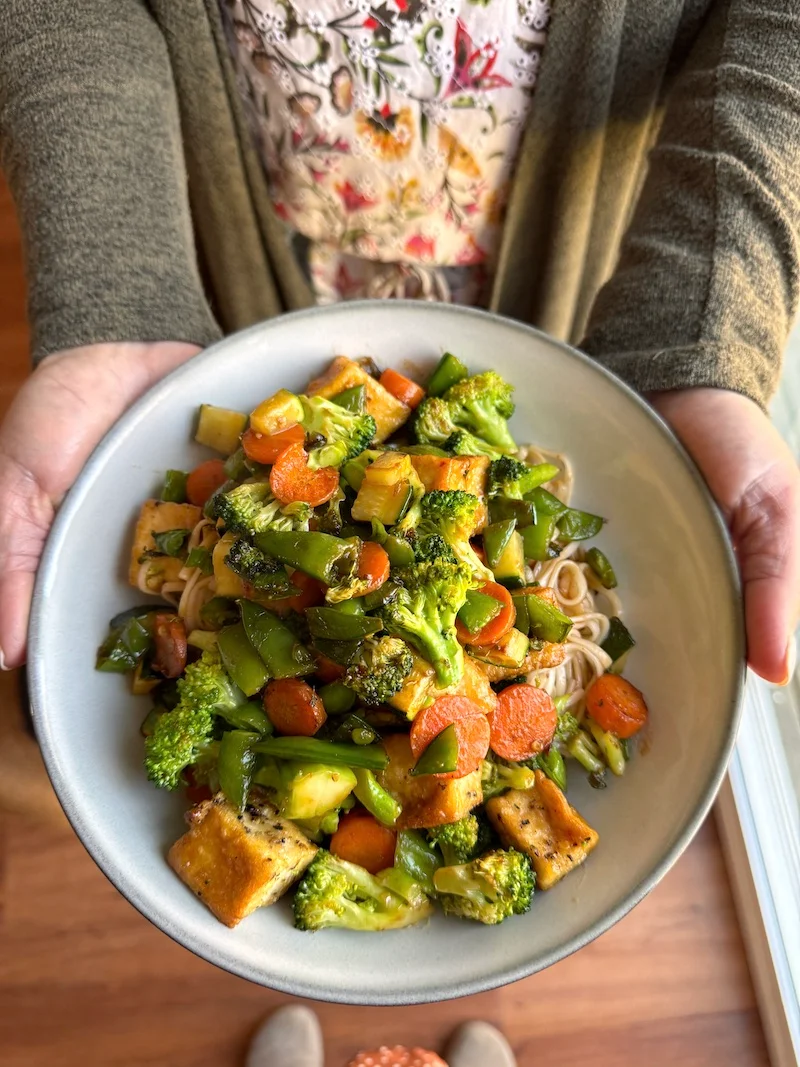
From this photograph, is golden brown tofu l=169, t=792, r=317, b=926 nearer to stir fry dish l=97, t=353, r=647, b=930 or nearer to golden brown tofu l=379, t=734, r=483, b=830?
stir fry dish l=97, t=353, r=647, b=930

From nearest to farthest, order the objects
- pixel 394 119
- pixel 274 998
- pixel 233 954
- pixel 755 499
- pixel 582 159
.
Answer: pixel 233 954 → pixel 755 499 → pixel 394 119 → pixel 582 159 → pixel 274 998

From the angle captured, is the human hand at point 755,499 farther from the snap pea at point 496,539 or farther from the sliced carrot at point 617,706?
the snap pea at point 496,539

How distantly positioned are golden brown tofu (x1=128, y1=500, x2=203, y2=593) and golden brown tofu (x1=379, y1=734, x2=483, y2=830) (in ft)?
2.07

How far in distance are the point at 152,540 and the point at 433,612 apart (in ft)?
2.23

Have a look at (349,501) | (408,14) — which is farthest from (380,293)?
(349,501)

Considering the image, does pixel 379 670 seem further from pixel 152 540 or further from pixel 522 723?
pixel 152 540

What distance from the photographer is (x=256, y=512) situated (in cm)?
160

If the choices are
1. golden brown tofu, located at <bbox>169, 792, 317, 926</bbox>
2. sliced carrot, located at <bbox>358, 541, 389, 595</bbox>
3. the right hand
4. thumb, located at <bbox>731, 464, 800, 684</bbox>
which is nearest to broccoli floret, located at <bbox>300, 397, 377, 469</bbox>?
sliced carrot, located at <bbox>358, 541, 389, 595</bbox>

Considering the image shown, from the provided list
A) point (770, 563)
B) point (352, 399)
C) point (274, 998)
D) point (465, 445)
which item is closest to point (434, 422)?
point (465, 445)

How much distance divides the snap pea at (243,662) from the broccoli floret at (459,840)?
46 cm

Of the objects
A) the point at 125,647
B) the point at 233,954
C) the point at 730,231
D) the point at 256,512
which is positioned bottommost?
the point at 233,954

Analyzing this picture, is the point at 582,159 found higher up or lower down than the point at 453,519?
higher up

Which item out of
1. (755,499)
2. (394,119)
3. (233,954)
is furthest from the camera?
(394,119)

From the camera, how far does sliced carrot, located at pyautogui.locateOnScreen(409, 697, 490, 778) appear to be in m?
1.51
